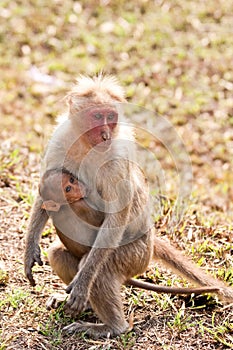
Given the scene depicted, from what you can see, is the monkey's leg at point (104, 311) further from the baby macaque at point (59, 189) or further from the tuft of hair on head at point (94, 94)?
the tuft of hair on head at point (94, 94)

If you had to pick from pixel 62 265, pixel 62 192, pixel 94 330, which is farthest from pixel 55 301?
pixel 62 192

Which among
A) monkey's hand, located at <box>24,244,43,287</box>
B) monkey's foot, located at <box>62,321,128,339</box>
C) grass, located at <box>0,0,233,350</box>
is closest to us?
monkey's foot, located at <box>62,321,128,339</box>

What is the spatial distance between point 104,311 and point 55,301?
0.45 meters

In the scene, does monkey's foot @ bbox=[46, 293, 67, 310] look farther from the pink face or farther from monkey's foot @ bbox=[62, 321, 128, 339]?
the pink face

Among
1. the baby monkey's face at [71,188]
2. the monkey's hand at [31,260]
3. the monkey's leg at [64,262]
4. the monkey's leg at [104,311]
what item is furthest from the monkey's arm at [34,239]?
the monkey's leg at [104,311]

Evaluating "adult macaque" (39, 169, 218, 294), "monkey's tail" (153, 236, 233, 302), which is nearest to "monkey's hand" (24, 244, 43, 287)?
"adult macaque" (39, 169, 218, 294)

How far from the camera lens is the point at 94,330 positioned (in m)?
4.66

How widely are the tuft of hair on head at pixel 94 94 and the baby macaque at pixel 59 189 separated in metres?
0.48

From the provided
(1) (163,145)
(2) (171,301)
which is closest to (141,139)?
(1) (163,145)

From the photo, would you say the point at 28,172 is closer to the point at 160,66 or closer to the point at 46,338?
the point at 46,338

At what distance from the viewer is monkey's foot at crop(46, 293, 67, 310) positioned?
4934 mm

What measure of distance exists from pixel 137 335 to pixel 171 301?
45 centimetres

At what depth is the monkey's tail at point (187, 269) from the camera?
489 centimetres

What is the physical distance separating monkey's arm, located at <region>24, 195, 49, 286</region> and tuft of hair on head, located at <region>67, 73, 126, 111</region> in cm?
75
